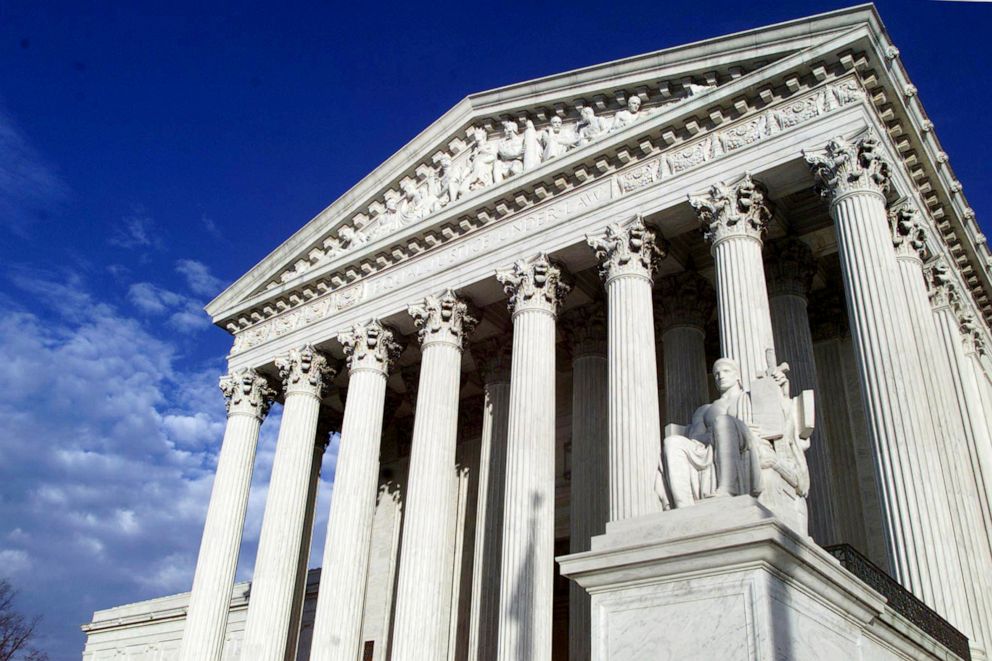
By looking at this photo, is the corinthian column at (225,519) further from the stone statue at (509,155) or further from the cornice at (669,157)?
the stone statue at (509,155)

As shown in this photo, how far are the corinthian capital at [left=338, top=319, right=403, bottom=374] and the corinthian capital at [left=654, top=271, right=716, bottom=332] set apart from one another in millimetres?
8193

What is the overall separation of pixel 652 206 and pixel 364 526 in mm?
11587

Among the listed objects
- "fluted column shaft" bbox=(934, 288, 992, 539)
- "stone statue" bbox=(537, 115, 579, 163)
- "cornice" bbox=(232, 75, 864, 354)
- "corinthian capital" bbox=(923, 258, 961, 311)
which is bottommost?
"fluted column shaft" bbox=(934, 288, 992, 539)

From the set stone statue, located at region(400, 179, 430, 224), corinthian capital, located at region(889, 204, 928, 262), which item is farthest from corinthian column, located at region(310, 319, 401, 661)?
corinthian capital, located at region(889, 204, 928, 262)

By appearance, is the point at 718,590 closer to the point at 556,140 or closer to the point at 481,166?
the point at 556,140

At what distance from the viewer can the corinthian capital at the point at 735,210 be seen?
66.6 ft

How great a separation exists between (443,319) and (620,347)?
6.56 metres

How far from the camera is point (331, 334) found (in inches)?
1123

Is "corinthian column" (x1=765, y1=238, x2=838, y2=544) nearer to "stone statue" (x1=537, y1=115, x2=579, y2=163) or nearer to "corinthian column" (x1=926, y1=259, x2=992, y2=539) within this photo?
"corinthian column" (x1=926, y1=259, x2=992, y2=539)

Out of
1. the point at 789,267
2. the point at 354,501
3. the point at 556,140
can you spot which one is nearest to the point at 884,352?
the point at 789,267

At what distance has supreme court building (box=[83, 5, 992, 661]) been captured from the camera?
54.1 feet

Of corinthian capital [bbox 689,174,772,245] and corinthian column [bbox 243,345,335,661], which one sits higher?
corinthian capital [bbox 689,174,772,245]

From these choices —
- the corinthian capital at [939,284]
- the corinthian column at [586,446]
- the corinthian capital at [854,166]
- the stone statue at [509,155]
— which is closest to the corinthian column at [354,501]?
the corinthian column at [586,446]

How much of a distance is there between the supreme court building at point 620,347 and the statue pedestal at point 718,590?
0.87 meters
